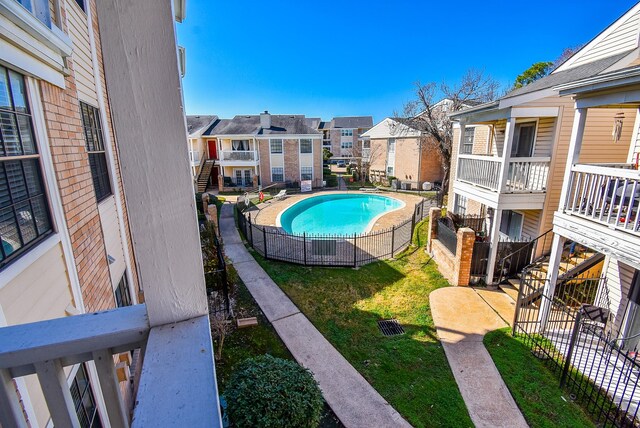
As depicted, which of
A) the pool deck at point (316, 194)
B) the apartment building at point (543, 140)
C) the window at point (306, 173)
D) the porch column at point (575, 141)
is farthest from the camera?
the window at point (306, 173)

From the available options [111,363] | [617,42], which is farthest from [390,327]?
[617,42]

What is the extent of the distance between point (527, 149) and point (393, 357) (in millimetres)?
9121

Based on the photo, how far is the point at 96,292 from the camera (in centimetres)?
442

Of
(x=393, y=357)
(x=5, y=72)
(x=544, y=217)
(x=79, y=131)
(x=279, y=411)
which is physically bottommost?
(x=393, y=357)

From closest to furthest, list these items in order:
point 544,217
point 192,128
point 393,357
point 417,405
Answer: point 417,405 → point 393,357 → point 544,217 → point 192,128

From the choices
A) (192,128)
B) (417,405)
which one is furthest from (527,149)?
(192,128)

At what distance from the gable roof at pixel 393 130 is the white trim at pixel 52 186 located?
26.4 meters

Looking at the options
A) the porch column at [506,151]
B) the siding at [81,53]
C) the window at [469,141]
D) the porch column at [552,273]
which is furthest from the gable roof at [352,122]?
the siding at [81,53]

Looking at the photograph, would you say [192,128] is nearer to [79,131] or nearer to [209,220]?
[209,220]

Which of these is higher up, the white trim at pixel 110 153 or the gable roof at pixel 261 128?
the gable roof at pixel 261 128

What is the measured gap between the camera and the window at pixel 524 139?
10748mm

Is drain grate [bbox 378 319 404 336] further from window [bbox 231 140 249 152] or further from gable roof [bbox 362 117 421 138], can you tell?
window [bbox 231 140 249 152]

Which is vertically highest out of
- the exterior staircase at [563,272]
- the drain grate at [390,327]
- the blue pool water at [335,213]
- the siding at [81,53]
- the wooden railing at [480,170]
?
the siding at [81,53]

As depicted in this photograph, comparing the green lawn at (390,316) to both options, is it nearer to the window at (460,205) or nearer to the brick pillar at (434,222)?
the brick pillar at (434,222)
